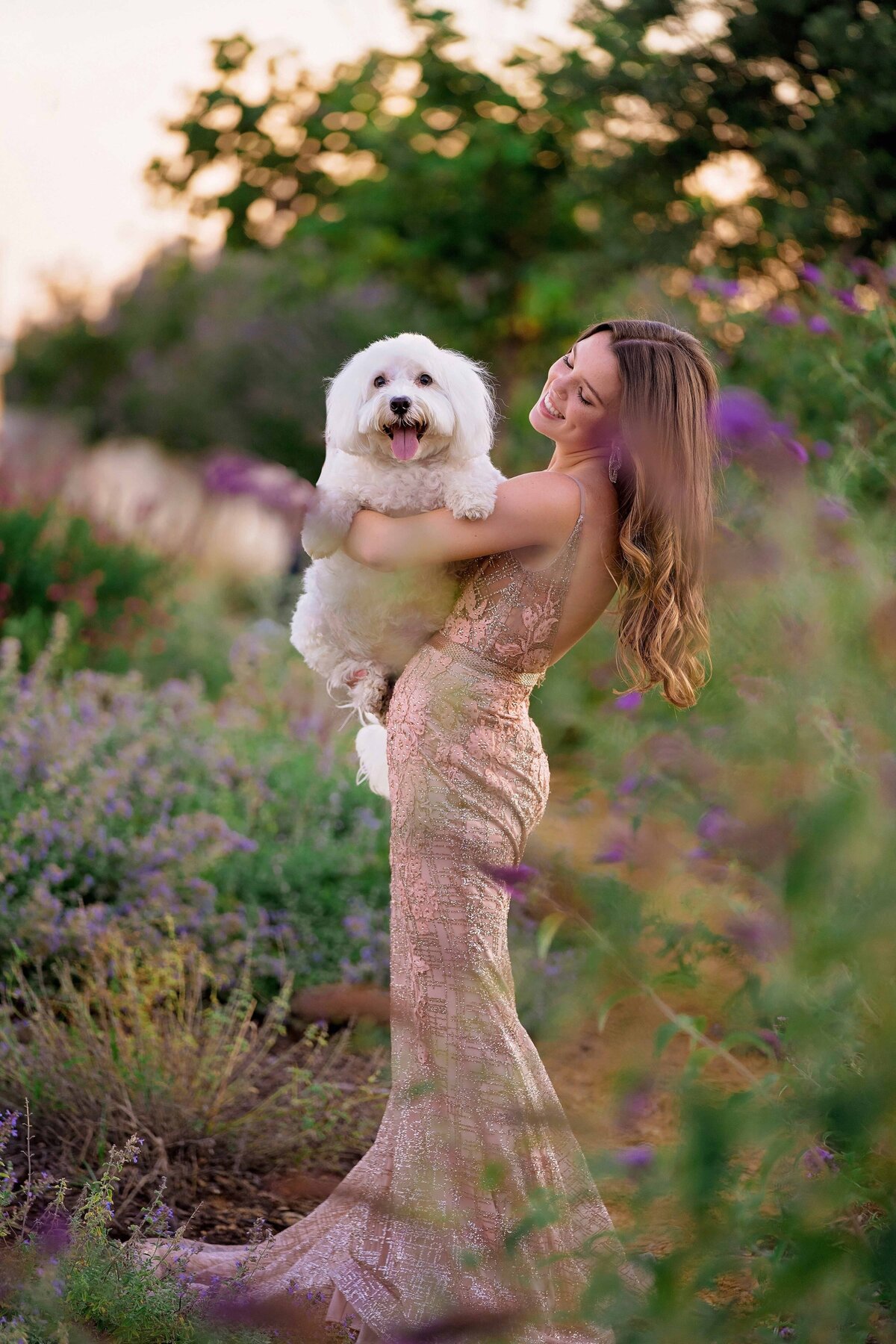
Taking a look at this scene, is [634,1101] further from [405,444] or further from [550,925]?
[405,444]

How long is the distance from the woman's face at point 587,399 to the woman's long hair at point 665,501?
0.03 metres

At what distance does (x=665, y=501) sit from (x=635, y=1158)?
145 cm

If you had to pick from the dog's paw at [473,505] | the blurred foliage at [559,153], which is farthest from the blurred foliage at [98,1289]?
the blurred foliage at [559,153]

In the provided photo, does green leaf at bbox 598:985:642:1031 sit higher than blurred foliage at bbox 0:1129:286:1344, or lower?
higher

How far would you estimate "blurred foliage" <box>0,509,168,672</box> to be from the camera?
7.02 m

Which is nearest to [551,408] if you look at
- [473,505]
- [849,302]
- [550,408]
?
[550,408]

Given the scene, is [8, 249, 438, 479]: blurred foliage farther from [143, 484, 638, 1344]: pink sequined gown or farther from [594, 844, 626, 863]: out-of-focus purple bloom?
[594, 844, 626, 863]: out-of-focus purple bloom

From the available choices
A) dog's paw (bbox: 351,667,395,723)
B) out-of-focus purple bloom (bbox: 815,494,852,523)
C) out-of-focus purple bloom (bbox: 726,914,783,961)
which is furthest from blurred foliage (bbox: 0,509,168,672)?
out-of-focus purple bloom (bbox: 726,914,783,961)

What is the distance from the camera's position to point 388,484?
8.89 feet

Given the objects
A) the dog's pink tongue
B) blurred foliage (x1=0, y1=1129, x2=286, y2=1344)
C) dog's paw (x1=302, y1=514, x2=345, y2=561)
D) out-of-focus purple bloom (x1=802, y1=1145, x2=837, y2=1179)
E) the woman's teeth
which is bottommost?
blurred foliage (x1=0, y1=1129, x2=286, y2=1344)

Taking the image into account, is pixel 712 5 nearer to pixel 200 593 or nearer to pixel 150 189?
pixel 200 593

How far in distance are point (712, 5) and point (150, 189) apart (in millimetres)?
6446

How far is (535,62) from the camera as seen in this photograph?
35.1ft

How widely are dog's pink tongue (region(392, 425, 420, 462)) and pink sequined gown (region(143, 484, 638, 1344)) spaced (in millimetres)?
278
